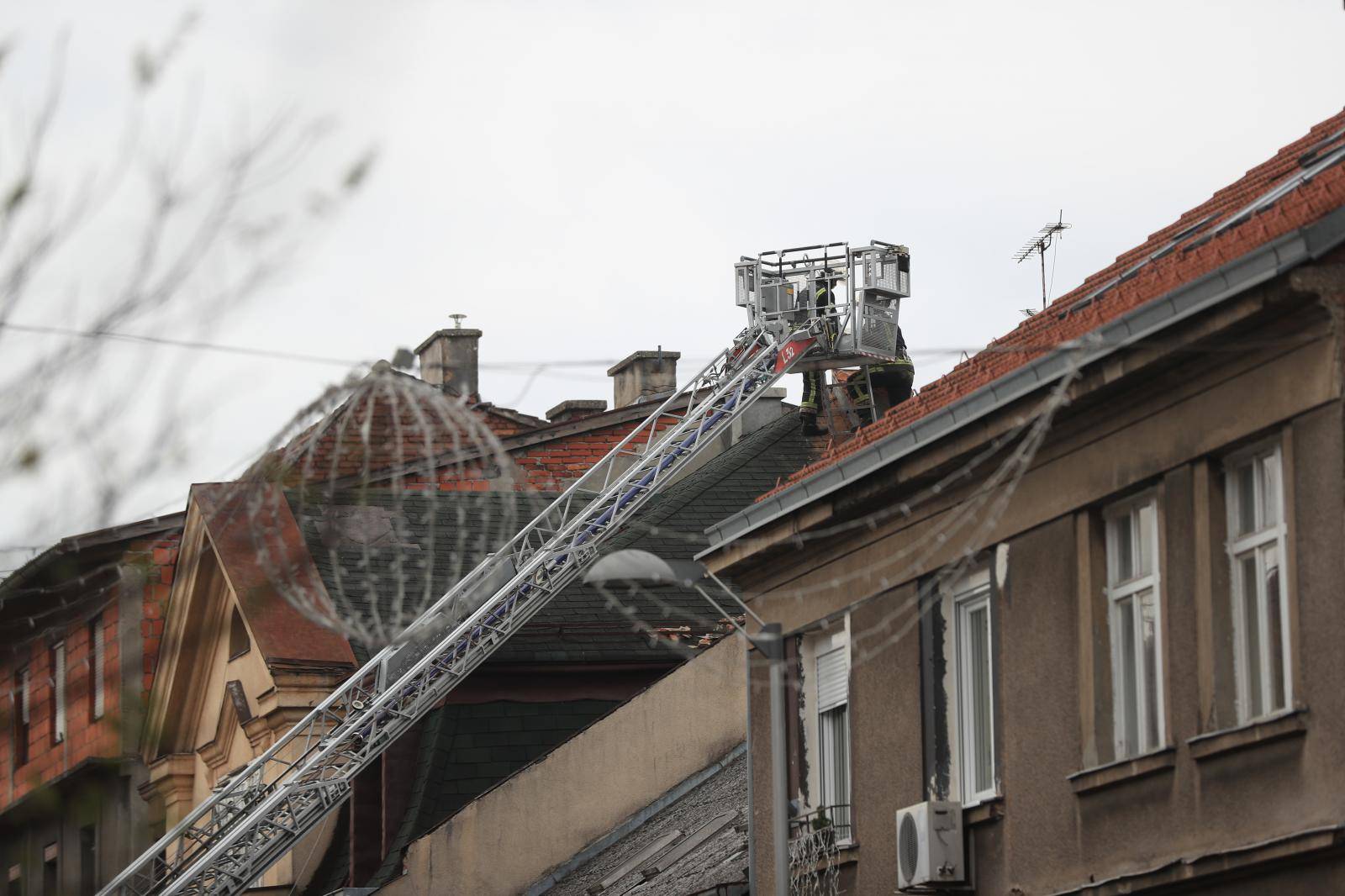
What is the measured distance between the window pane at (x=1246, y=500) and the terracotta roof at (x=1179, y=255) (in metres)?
1.00

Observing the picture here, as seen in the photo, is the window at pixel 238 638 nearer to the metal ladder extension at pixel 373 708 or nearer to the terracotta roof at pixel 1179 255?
the metal ladder extension at pixel 373 708

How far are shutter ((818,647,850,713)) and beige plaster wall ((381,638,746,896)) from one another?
16.6 ft

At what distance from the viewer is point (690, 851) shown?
19.8m

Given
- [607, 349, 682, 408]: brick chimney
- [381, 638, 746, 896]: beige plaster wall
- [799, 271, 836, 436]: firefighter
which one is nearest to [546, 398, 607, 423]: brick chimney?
[607, 349, 682, 408]: brick chimney

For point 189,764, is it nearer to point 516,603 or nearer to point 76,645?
point 76,645

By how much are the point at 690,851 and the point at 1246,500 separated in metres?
9.36

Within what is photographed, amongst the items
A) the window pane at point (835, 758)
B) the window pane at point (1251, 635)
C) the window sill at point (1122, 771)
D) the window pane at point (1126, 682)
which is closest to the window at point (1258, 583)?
the window pane at point (1251, 635)

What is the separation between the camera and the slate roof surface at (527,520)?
24719mm

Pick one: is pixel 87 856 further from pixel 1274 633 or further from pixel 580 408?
pixel 1274 633

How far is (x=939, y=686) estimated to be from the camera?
14516mm

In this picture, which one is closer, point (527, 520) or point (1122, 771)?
point (1122, 771)

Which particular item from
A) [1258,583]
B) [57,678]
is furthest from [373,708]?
[1258,583]

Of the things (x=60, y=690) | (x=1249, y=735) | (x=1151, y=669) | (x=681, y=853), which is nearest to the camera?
(x=60, y=690)

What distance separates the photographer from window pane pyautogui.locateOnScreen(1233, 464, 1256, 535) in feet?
37.3
